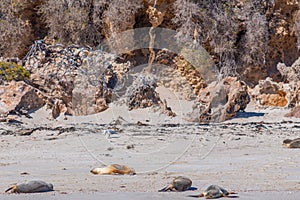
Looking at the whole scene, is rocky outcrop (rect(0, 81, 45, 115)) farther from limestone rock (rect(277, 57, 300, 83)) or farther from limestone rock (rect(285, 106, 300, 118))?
limestone rock (rect(277, 57, 300, 83))

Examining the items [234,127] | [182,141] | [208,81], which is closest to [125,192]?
[182,141]

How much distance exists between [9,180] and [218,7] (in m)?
10.1

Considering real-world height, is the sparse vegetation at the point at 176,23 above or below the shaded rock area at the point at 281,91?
above

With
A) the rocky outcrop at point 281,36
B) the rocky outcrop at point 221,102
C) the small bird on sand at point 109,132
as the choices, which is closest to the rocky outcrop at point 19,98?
the small bird on sand at point 109,132

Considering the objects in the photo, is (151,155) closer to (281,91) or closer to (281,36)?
(281,91)

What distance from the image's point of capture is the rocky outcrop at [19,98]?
9.65 meters

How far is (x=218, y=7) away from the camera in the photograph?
13.6 meters

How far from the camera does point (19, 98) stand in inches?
387

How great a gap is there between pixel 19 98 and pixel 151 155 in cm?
450

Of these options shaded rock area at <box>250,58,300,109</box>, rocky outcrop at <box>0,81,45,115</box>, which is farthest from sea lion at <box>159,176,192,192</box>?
shaded rock area at <box>250,58,300,109</box>

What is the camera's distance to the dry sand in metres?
3.99

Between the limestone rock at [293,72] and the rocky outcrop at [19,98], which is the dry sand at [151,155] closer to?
the rocky outcrop at [19,98]

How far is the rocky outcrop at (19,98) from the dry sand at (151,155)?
26 cm

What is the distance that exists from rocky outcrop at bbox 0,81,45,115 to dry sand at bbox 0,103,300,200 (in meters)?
0.26
